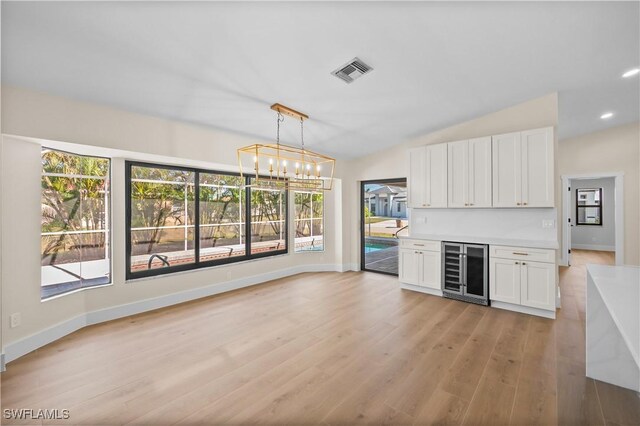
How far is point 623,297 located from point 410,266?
3342 mm

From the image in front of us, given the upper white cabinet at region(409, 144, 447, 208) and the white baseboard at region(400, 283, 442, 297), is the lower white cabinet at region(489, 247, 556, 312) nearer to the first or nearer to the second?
the white baseboard at region(400, 283, 442, 297)

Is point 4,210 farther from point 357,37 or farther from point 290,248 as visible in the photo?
point 290,248

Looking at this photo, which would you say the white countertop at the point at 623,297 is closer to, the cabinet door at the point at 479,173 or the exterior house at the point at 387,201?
the cabinet door at the point at 479,173

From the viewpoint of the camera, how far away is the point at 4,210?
2.56m

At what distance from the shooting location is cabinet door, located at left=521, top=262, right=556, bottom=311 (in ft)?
11.4

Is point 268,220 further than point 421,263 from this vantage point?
Yes

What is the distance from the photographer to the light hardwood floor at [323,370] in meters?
1.91

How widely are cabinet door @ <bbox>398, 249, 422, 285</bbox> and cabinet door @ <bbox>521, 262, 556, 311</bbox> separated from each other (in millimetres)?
1414

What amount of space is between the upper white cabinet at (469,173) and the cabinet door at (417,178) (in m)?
0.42

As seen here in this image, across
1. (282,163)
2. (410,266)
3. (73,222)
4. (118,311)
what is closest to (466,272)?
(410,266)

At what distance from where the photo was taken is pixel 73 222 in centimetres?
332

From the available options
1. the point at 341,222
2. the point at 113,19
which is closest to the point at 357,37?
the point at 113,19

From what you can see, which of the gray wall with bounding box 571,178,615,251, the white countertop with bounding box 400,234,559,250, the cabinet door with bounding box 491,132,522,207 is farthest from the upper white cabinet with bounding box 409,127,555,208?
the gray wall with bounding box 571,178,615,251

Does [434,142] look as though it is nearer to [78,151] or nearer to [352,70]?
[352,70]
